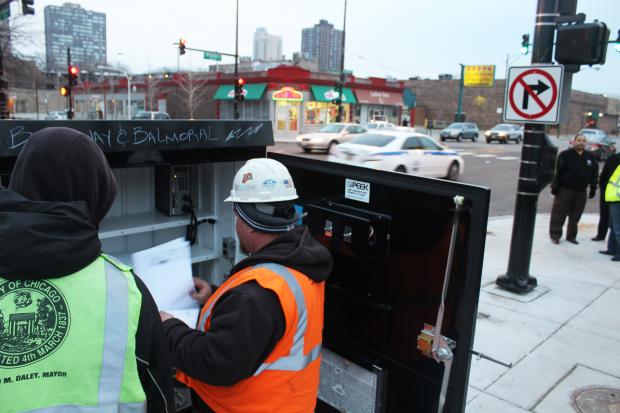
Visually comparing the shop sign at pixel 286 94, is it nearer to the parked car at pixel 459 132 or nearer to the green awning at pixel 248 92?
the green awning at pixel 248 92

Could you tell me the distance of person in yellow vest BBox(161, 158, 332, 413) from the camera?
180 centimetres

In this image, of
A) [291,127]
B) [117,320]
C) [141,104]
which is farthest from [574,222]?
[141,104]

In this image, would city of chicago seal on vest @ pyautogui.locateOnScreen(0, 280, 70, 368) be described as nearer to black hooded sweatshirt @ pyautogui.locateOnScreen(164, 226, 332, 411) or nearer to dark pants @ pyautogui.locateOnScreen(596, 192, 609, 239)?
black hooded sweatshirt @ pyautogui.locateOnScreen(164, 226, 332, 411)

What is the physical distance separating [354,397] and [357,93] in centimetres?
4301

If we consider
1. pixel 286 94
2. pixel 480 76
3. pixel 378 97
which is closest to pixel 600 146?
pixel 286 94

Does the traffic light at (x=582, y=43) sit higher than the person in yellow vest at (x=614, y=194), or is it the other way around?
the traffic light at (x=582, y=43)

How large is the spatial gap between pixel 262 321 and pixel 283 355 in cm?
25

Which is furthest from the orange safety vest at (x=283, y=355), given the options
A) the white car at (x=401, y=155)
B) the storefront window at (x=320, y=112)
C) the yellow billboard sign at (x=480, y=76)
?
the yellow billboard sign at (x=480, y=76)

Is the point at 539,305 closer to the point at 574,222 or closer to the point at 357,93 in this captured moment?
the point at 574,222

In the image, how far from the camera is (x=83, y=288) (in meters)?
1.40

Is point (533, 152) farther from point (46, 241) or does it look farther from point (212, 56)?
point (212, 56)

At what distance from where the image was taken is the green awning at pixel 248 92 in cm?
3953

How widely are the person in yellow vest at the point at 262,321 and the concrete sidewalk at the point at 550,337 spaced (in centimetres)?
251

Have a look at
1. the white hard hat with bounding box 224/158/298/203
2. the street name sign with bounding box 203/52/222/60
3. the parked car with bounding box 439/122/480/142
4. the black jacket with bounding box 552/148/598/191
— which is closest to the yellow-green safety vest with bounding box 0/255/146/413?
the white hard hat with bounding box 224/158/298/203
